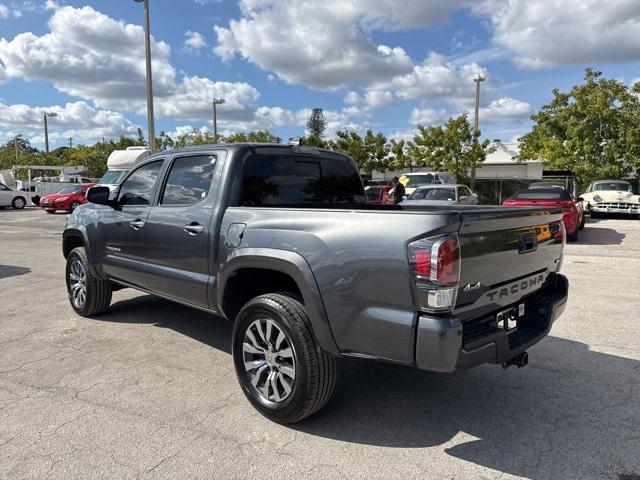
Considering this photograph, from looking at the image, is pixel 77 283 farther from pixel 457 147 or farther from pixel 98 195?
pixel 457 147

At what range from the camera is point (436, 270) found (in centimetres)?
257

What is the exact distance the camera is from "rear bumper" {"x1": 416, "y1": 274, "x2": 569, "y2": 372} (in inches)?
102

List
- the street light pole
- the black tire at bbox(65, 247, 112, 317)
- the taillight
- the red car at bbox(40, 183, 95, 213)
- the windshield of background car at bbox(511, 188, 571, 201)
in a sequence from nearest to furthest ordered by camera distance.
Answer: the taillight, the black tire at bbox(65, 247, 112, 317), the windshield of background car at bbox(511, 188, 571, 201), the street light pole, the red car at bbox(40, 183, 95, 213)

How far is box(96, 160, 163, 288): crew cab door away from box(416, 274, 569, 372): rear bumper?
300cm

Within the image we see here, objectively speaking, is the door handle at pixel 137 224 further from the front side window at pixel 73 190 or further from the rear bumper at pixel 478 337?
the front side window at pixel 73 190

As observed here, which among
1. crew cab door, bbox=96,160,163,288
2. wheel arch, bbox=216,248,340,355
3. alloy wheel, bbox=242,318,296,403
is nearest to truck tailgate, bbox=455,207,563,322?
wheel arch, bbox=216,248,340,355

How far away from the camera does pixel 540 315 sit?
3.53 metres

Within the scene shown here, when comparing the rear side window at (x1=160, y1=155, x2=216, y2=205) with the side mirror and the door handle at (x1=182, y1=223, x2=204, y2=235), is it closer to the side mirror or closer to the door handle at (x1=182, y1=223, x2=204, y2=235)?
the door handle at (x1=182, y1=223, x2=204, y2=235)

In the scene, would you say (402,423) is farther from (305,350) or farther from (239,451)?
(239,451)

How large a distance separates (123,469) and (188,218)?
76.6 inches

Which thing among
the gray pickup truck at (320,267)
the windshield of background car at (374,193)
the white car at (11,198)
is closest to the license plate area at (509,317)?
the gray pickup truck at (320,267)

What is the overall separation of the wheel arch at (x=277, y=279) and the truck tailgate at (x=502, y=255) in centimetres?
81

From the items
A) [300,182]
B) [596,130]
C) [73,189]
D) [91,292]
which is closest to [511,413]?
[300,182]

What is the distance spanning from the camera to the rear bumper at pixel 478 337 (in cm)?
259
